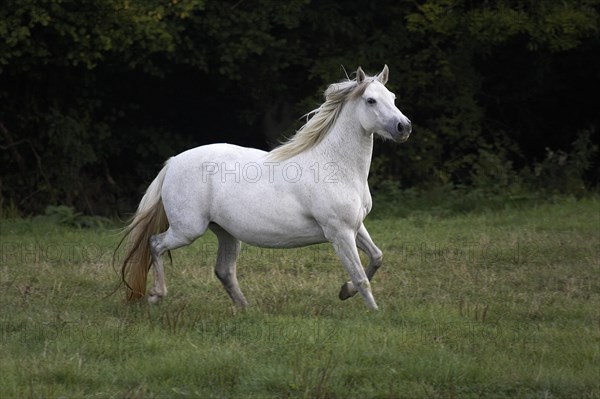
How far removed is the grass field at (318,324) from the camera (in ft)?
18.3

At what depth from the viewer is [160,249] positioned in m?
7.78

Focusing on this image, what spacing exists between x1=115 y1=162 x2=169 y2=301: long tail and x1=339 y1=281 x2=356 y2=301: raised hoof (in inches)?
67.1

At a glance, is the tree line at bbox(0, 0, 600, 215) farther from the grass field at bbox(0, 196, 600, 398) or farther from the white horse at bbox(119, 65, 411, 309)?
the white horse at bbox(119, 65, 411, 309)

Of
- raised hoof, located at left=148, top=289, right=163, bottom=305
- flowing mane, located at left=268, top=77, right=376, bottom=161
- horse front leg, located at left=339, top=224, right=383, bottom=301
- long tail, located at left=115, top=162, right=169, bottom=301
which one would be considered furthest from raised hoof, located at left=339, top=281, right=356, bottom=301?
long tail, located at left=115, top=162, right=169, bottom=301

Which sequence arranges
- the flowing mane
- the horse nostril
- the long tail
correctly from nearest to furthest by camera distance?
the horse nostril < the flowing mane < the long tail

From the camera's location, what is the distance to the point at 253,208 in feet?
24.1

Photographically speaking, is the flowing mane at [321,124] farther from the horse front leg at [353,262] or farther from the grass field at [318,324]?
the grass field at [318,324]

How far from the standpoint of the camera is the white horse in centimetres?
720

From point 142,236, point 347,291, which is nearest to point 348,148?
point 347,291

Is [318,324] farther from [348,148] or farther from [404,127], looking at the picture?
[404,127]

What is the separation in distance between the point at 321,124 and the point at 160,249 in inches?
68.3

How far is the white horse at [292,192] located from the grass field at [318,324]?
473 millimetres

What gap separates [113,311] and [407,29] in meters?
9.81

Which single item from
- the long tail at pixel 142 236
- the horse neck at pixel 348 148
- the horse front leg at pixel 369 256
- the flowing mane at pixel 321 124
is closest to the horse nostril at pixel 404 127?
the horse neck at pixel 348 148
